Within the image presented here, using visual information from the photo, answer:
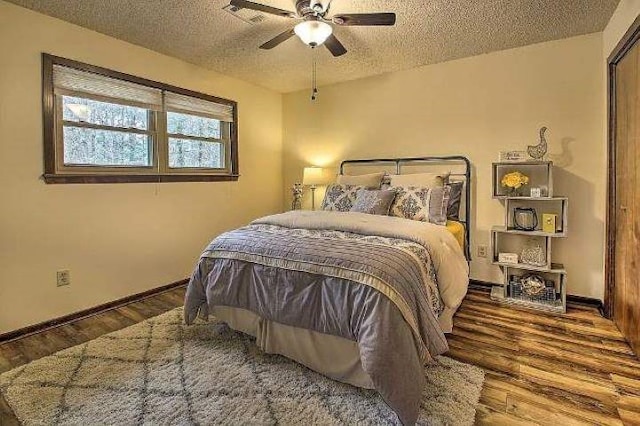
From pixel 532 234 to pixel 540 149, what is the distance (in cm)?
73

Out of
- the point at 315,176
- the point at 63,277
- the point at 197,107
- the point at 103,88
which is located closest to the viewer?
the point at 63,277

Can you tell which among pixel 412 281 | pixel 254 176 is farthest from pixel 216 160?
pixel 412 281

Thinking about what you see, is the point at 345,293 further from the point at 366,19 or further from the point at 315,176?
the point at 315,176

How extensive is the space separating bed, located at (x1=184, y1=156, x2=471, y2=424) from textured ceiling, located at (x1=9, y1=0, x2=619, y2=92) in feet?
5.07

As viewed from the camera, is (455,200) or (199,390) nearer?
(199,390)

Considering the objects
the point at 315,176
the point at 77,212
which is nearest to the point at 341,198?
the point at 315,176

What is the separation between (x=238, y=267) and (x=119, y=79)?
213 centimetres

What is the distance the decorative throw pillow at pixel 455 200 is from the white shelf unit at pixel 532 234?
1.01 feet

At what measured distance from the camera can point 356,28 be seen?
2869 mm

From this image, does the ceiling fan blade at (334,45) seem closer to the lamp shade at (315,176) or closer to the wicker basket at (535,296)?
the lamp shade at (315,176)

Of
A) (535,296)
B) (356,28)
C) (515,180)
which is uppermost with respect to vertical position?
(356,28)

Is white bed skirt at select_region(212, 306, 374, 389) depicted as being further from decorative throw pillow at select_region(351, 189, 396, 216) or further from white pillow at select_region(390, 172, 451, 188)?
white pillow at select_region(390, 172, 451, 188)

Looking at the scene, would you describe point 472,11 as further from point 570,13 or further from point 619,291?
point 619,291

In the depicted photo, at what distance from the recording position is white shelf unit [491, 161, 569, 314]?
2.96m
